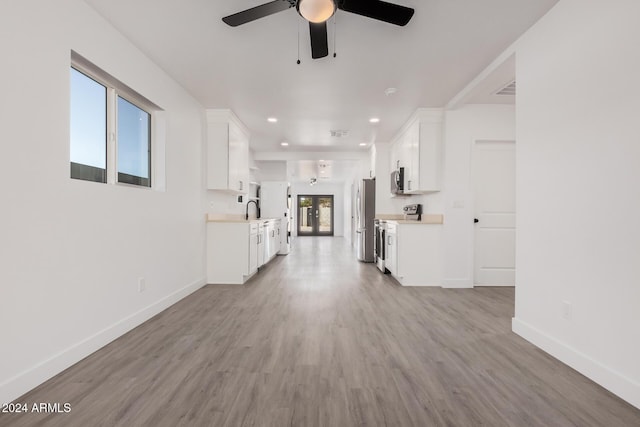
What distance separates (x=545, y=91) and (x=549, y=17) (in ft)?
1.73

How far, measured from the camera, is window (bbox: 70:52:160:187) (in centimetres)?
211

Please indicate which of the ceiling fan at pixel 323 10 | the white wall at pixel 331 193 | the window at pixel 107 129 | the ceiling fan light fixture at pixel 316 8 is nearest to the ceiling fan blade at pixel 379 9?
the ceiling fan at pixel 323 10

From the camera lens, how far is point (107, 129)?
2.39 meters

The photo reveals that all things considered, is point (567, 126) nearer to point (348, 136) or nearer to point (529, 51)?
point (529, 51)

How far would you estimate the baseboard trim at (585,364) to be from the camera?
1.53 m

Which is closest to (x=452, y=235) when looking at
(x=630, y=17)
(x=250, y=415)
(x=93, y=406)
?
(x=630, y=17)

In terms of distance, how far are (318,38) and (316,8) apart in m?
0.36

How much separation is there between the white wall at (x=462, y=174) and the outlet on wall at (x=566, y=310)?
1.92 m

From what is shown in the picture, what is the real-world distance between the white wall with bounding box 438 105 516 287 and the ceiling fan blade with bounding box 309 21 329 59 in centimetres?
255

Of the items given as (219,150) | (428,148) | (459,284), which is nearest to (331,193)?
(428,148)

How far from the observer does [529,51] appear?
231 cm

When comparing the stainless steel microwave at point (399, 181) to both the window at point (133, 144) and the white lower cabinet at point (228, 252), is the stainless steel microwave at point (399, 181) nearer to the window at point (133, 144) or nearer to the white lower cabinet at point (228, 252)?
the white lower cabinet at point (228, 252)

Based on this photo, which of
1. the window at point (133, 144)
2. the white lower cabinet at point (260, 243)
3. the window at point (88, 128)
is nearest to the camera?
the window at point (88, 128)

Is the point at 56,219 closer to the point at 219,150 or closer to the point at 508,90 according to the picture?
the point at 219,150
